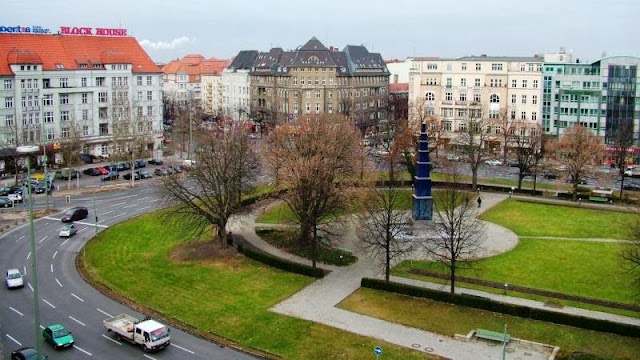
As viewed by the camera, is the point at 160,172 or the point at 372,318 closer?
the point at 372,318

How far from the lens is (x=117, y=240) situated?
62938 millimetres

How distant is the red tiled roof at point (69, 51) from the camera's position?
3917 inches

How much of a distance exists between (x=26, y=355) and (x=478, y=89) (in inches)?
3885

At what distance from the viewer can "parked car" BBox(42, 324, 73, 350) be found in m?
39.7

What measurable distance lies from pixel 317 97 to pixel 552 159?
57.6 m

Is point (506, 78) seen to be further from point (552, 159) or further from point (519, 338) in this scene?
point (519, 338)

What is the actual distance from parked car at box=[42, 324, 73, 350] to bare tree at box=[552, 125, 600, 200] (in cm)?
5963

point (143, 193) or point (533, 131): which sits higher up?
point (533, 131)

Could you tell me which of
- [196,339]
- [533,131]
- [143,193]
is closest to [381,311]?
[196,339]

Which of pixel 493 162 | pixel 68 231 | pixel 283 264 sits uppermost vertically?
pixel 493 162

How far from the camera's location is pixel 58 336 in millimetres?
40062

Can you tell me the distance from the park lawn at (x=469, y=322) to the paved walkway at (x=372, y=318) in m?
1.03

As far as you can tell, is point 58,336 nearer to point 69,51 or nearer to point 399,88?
point 69,51

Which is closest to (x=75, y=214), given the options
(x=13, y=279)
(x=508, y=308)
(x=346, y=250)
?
(x=13, y=279)
